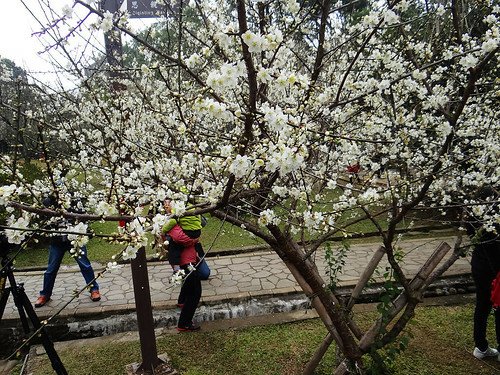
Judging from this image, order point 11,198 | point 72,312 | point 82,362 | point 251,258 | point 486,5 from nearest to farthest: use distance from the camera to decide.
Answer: point 11,198, point 486,5, point 82,362, point 72,312, point 251,258

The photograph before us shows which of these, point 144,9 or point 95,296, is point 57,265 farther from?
point 144,9

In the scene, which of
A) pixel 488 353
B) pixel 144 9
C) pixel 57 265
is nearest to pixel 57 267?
pixel 57 265

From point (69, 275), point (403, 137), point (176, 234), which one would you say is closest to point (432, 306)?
point (403, 137)

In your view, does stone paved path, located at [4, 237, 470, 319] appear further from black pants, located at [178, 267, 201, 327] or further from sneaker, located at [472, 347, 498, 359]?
sneaker, located at [472, 347, 498, 359]

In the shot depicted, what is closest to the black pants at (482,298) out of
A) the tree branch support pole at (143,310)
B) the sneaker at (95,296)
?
the tree branch support pole at (143,310)

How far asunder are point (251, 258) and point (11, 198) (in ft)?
19.8

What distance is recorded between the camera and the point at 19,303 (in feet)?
12.4

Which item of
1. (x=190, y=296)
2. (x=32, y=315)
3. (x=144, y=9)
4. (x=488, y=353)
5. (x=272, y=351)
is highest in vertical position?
(x=144, y=9)

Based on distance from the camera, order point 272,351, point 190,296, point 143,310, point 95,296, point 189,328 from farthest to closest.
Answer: point 95,296
point 189,328
point 190,296
point 272,351
point 143,310

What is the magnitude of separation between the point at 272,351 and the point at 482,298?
2465 millimetres

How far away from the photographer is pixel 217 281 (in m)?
6.52

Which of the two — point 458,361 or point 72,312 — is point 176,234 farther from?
point 458,361

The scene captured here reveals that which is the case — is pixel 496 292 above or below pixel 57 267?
above

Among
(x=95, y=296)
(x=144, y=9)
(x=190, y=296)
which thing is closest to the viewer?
(x=144, y=9)
